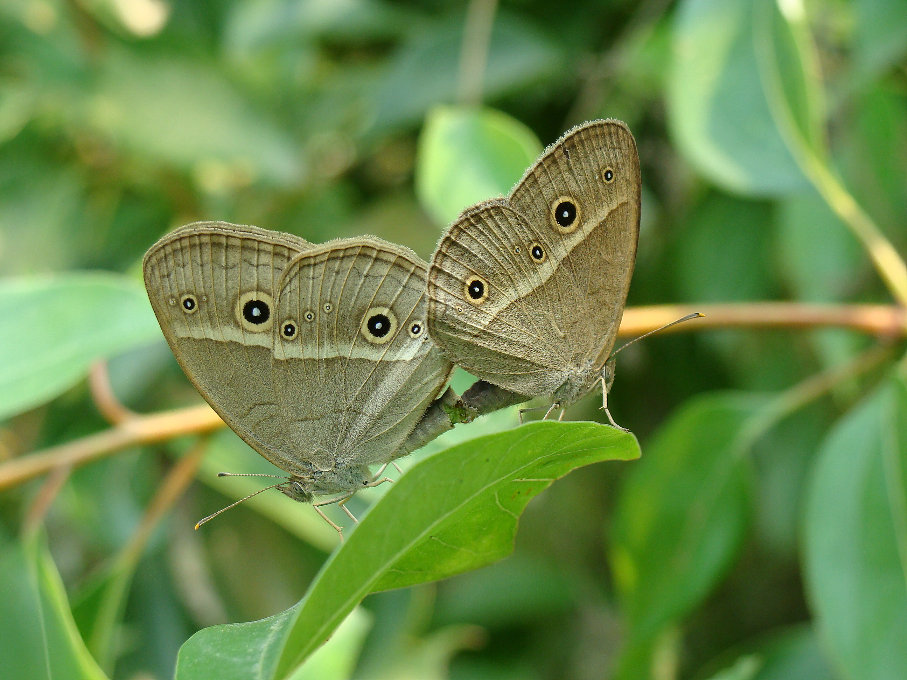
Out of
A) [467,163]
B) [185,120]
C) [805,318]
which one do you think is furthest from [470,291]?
[185,120]

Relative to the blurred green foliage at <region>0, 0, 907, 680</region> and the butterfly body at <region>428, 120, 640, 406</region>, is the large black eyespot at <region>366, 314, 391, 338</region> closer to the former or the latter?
the butterfly body at <region>428, 120, 640, 406</region>

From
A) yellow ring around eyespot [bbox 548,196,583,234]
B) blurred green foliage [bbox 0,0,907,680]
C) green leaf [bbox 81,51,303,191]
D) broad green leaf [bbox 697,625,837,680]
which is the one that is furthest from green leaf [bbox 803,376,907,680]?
green leaf [bbox 81,51,303,191]

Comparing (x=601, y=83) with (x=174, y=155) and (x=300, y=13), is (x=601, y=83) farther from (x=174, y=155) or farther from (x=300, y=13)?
(x=174, y=155)

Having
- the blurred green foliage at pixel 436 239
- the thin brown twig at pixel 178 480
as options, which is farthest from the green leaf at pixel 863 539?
the thin brown twig at pixel 178 480

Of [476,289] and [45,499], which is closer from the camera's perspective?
[476,289]

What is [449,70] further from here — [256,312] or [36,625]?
[36,625]

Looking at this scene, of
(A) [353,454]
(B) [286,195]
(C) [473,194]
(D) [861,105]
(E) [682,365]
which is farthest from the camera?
(B) [286,195]

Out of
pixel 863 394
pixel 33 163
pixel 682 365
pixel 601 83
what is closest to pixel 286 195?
pixel 33 163
